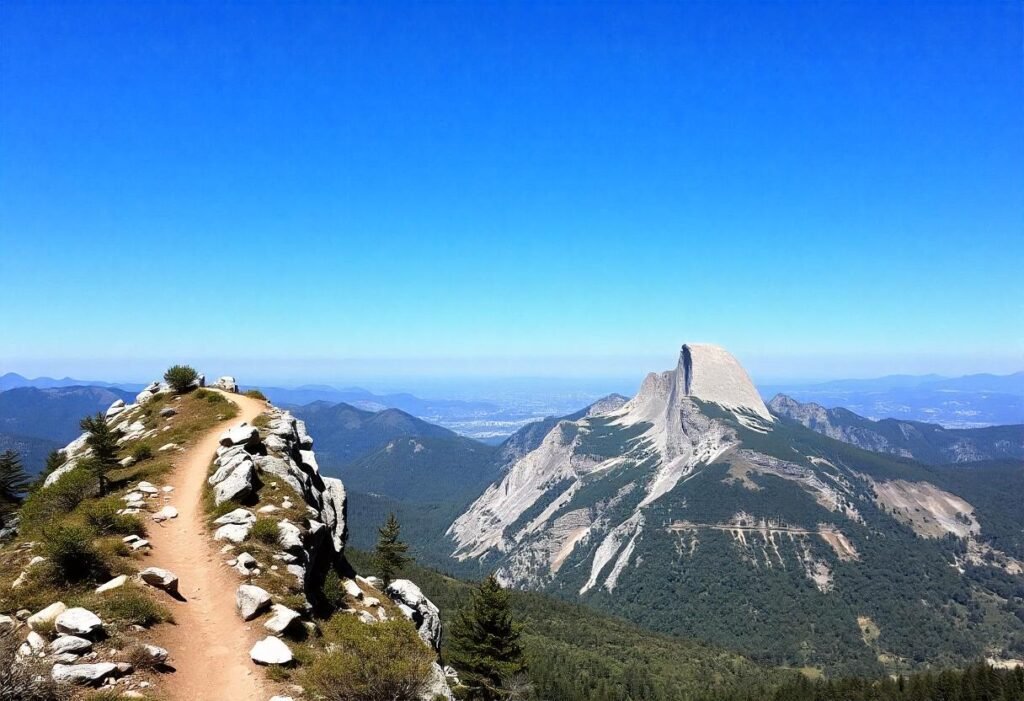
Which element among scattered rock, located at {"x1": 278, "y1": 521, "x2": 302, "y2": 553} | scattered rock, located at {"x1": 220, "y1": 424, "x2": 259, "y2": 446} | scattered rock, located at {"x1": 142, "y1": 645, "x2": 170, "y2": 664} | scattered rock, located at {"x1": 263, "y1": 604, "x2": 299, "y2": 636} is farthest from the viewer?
scattered rock, located at {"x1": 220, "y1": 424, "x2": 259, "y2": 446}

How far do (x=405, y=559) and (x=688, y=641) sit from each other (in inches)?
7231

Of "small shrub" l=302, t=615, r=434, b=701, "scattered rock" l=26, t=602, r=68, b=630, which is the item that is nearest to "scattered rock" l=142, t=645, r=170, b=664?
"scattered rock" l=26, t=602, r=68, b=630

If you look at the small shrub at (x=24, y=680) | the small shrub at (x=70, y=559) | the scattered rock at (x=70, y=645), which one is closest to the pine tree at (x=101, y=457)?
the small shrub at (x=70, y=559)

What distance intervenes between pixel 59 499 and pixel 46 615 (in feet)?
50.7

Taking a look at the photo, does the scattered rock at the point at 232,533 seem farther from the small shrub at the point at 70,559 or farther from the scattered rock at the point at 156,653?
the scattered rock at the point at 156,653

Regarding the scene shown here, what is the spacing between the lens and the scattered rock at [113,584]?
1780cm

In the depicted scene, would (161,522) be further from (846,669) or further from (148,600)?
(846,669)

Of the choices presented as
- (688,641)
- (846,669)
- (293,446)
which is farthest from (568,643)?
(293,446)

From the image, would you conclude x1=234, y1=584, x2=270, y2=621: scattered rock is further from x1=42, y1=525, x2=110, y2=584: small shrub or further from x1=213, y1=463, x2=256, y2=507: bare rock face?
x1=213, y1=463, x2=256, y2=507: bare rock face

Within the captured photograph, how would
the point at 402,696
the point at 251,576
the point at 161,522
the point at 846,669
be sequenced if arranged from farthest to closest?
the point at 846,669, the point at 161,522, the point at 251,576, the point at 402,696

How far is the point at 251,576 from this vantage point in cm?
2106

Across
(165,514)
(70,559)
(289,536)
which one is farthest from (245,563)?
(165,514)

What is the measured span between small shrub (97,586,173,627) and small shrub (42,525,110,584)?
5.73 ft

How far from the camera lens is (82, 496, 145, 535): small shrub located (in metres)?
22.3
